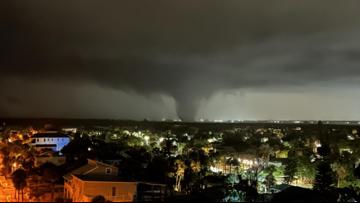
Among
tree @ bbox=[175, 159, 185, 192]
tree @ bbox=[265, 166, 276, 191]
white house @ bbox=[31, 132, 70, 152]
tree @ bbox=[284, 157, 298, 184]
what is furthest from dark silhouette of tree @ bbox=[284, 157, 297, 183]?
white house @ bbox=[31, 132, 70, 152]

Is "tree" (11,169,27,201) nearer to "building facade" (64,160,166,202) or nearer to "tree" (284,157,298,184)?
"building facade" (64,160,166,202)

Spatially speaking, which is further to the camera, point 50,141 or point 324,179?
point 50,141

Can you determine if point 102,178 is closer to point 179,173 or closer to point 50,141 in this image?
point 179,173

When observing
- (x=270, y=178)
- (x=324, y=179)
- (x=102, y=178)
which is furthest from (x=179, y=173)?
(x=102, y=178)

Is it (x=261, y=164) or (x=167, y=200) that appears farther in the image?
(x=261, y=164)

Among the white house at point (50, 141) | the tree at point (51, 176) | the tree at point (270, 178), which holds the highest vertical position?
the white house at point (50, 141)

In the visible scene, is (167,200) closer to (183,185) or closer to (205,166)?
(183,185)

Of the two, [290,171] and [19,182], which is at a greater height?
[19,182]

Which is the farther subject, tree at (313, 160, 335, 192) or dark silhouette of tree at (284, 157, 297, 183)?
dark silhouette of tree at (284, 157, 297, 183)

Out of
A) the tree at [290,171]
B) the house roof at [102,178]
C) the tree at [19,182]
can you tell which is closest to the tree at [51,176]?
the tree at [19,182]

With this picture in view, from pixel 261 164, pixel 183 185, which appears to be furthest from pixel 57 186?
pixel 261 164

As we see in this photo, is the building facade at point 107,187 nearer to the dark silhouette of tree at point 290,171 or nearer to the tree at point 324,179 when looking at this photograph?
the tree at point 324,179
